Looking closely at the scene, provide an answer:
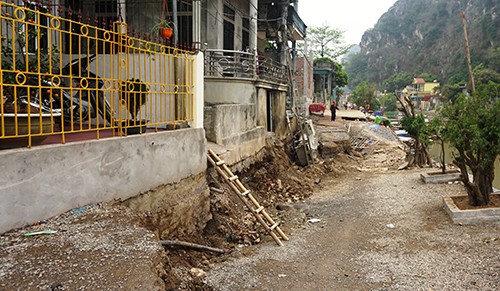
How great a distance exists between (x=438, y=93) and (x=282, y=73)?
5538cm

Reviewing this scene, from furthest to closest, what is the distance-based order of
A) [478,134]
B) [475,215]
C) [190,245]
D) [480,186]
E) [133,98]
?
[480,186], [475,215], [478,134], [190,245], [133,98]

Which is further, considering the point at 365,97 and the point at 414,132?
the point at 365,97

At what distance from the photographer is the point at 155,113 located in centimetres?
641

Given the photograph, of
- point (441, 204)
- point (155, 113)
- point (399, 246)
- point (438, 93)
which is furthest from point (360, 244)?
point (438, 93)

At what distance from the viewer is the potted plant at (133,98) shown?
562 cm

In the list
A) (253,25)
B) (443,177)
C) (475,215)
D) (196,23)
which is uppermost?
(253,25)

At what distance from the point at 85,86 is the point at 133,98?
2.44 ft

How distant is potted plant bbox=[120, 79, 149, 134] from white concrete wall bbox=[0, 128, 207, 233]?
24cm

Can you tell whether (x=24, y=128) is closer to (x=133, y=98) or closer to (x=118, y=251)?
(x=118, y=251)

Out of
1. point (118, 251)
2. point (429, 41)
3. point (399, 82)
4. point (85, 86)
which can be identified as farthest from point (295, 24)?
point (429, 41)

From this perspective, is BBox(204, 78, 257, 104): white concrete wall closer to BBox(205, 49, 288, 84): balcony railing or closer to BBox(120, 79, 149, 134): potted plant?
BBox(205, 49, 288, 84): balcony railing

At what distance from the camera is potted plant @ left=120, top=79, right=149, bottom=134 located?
5.62 metres

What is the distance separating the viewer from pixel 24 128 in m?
4.18

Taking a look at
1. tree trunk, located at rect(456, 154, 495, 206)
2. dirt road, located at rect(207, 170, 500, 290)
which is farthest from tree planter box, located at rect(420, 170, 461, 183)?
tree trunk, located at rect(456, 154, 495, 206)
